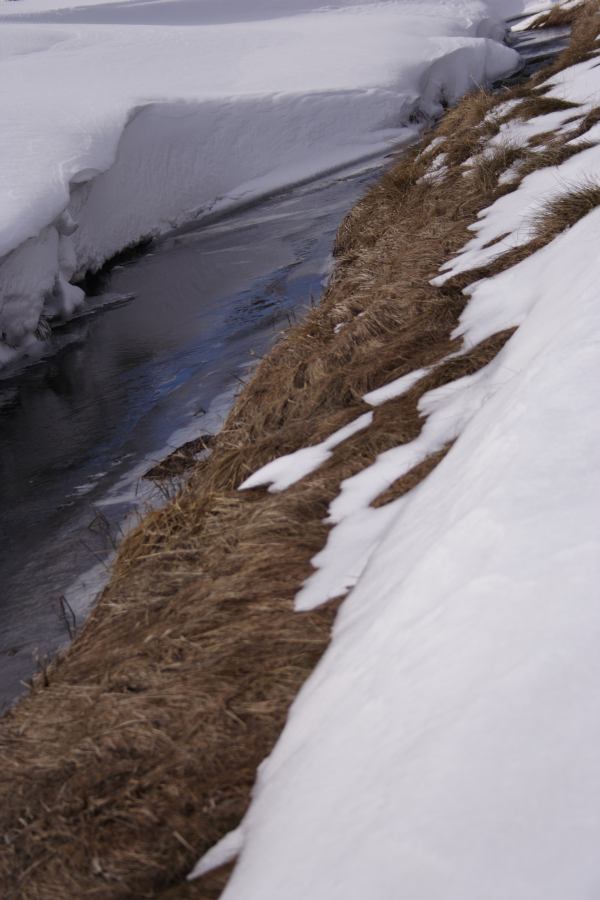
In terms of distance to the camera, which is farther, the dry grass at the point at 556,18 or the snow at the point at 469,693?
the dry grass at the point at 556,18

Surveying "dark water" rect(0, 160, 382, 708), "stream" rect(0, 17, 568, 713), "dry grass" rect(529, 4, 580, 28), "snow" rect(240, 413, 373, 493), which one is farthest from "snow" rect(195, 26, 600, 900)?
"dry grass" rect(529, 4, 580, 28)

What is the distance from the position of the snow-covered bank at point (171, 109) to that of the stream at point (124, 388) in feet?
2.12

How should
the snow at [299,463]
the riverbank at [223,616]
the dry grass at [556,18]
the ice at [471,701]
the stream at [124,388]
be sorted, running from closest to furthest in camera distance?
the ice at [471,701] < the riverbank at [223,616] < the snow at [299,463] < the stream at [124,388] < the dry grass at [556,18]

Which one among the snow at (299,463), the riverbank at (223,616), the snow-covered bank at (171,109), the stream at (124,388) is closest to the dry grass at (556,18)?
the snow-covered bank at (171,109)

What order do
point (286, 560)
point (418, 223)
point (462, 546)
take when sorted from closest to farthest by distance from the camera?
point (462, 546)
point (286, 560)
point (418, 223)

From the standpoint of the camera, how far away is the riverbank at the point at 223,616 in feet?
8.04

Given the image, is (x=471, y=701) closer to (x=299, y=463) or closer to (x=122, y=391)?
(x=299, y=463)

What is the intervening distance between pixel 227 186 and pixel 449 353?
10798 millimetres

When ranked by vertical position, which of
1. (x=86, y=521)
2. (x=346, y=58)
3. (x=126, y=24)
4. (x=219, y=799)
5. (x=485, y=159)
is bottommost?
(x=86, y=521)

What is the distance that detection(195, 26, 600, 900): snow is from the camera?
1.57 metres

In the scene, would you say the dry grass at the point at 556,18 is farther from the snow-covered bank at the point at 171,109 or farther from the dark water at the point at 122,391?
the dark water at the point at 122,391

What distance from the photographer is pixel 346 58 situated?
719 inches

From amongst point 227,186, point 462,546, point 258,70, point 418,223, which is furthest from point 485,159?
point 258,70

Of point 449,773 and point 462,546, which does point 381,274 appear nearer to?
point 462,546
